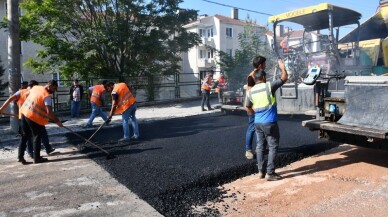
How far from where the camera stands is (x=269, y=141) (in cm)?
420

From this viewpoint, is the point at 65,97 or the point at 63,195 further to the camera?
the point at 65,97

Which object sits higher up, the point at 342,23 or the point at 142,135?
the point at 342,23

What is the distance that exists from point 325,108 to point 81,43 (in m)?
10.8

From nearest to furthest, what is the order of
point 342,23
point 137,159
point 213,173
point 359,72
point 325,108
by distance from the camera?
point 213,173 < point 325,108 < point 137,159 < point 359,72 < point 342,23

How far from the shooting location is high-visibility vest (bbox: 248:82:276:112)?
13.7 ft

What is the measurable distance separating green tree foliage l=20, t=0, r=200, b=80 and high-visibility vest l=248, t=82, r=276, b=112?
9588 millimetres

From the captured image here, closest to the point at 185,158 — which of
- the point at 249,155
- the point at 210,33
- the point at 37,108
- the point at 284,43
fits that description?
the point at 249,155

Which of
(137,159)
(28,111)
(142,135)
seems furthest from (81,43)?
(137,159)

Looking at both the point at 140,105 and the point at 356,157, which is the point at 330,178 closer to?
the point at 356,157

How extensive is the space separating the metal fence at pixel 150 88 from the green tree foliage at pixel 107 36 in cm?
45

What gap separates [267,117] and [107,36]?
10010 millimetres

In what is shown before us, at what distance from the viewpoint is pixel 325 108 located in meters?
4.89

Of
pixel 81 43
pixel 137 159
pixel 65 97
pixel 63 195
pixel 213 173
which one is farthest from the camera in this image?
pixel 81 43

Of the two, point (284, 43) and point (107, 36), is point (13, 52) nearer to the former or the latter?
point (107, 36)
